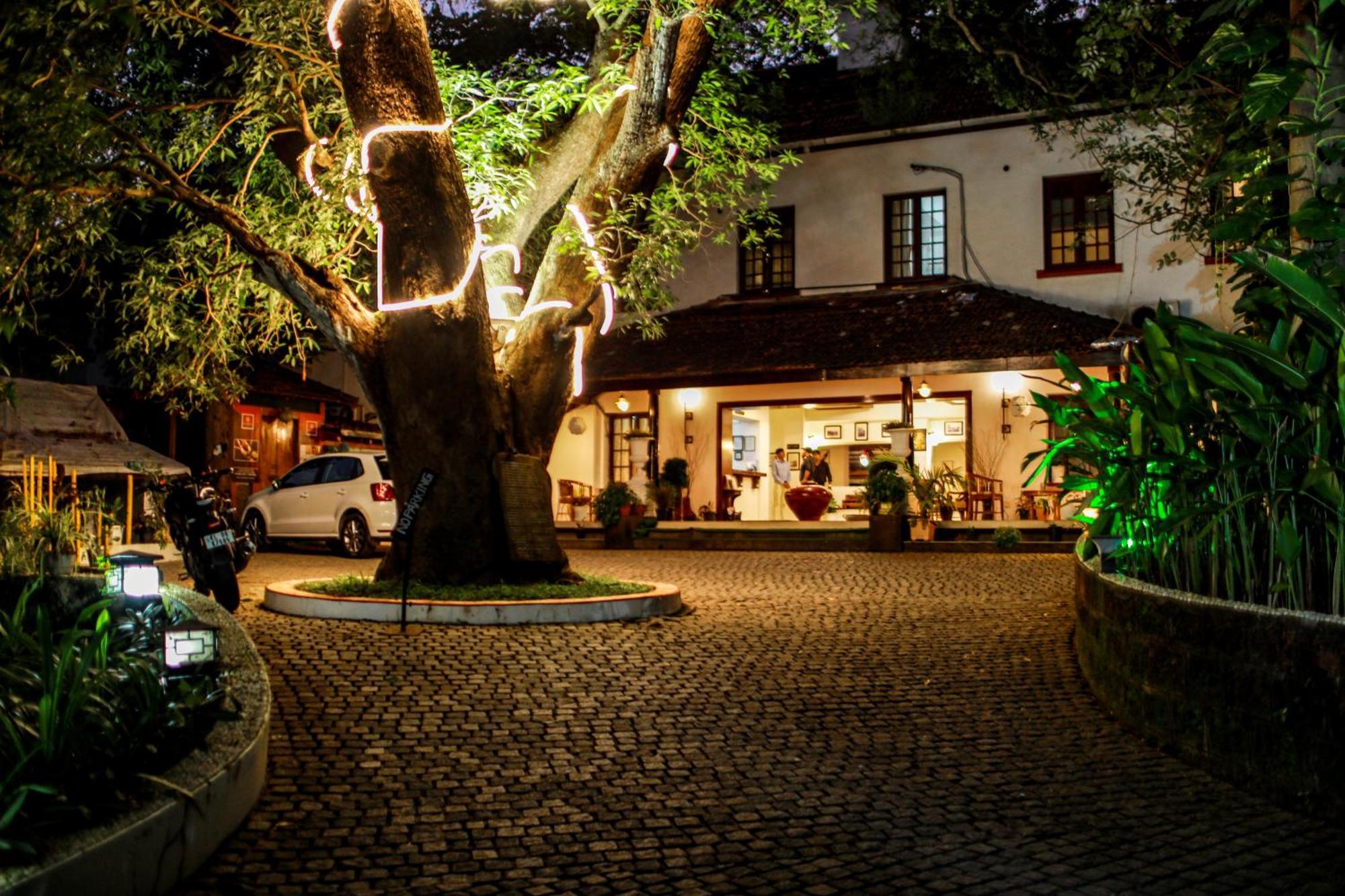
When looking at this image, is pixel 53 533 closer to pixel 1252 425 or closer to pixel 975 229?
pixel 1252 425

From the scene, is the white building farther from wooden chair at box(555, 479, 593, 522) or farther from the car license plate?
the car license plate

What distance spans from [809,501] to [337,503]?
7.85m

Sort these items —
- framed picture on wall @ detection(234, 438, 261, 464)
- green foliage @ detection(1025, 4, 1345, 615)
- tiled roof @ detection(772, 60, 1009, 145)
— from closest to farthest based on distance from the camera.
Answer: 1. green foliage @ detection(1025, 4, 1345, 615)
2. tiled roof @ detection(772, 60, 1009, 145)
3. framed picture on wall @ detection(234, 438, 261, 464)

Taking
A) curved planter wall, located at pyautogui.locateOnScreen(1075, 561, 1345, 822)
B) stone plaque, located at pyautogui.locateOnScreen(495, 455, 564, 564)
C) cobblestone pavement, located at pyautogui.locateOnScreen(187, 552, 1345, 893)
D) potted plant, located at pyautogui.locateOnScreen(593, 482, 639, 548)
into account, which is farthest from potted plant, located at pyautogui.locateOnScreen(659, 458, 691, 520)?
curved planter wall, located at pyautogui.locateOnScreen(1075, 561, 1345, 822)

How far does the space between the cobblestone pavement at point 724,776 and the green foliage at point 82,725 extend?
1.39 feet

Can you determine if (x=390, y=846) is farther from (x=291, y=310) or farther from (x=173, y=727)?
(x=291, y=310)

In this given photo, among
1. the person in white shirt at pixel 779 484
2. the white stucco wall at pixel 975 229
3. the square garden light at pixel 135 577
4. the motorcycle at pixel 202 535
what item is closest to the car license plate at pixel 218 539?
the motorcycle at pixel 202 535

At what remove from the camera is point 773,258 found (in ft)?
75.7

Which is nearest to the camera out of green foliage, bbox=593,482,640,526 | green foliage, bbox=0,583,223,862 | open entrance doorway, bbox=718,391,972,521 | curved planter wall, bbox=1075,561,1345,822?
green foliage, bbox=0,583,223,862

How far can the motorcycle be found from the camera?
935 cm

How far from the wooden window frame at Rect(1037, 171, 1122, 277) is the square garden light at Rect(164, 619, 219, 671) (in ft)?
58.8

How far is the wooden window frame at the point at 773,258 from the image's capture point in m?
22.8

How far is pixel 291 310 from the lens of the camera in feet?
42.7

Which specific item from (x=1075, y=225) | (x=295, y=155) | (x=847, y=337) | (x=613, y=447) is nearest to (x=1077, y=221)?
(x=1075, y=225)
